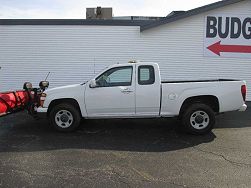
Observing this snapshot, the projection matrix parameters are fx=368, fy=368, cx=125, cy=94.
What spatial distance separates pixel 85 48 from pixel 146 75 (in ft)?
19.2

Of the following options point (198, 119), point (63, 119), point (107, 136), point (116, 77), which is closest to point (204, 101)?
point (198, 119)

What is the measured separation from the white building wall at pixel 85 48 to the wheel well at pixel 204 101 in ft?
17.9

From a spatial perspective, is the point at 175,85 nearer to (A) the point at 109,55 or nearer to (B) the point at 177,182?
(B) the point at 177,182

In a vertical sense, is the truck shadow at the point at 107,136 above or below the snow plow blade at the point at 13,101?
below

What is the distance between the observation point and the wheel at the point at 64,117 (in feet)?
30.0

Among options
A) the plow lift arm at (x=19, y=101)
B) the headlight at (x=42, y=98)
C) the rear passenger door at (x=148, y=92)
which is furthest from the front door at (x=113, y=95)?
the plow lift arm at (x=19, y=101)

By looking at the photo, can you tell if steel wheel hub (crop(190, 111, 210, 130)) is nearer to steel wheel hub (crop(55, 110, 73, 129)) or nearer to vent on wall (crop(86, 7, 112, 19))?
steel wheel hub (crop(55, 110, 73, 129))

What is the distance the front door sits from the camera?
8969mm

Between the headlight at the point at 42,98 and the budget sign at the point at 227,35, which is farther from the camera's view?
the budget sign at the point at 227,35

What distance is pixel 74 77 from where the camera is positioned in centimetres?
1448

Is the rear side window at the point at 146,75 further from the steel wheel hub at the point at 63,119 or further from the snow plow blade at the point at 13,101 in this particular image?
the snow plow blade at the point at 13,101

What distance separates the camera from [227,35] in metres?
14.4

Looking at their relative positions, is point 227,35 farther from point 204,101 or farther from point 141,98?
point 141,98

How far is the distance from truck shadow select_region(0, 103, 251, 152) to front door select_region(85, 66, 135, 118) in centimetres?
55
